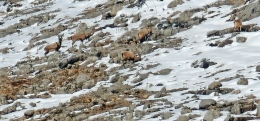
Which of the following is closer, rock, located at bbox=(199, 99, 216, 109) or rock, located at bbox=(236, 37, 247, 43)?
rock, located at bbox=(199, 99, 216, 109)

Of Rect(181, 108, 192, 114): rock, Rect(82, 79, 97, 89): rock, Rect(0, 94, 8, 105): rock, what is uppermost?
Rect(181, 108, 192, 114): rock

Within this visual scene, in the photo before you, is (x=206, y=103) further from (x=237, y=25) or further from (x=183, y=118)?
(x=237, y=25)

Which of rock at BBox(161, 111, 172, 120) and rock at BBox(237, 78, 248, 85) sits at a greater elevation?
rock at BBox(237, 78, 248, 85)

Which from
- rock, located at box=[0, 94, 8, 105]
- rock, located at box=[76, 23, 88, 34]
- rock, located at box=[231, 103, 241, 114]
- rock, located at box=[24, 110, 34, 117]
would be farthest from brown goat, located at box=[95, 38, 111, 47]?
rock, located at box=[231, 103, 241, 114]

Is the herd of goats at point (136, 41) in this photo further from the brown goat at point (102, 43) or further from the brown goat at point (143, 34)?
the brown goat at point (102, 43)

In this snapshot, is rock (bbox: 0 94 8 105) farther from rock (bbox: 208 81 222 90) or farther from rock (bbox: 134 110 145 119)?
rock (bbox: 208 81 222 90)

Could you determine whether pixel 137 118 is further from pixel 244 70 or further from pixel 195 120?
pixel 244 70

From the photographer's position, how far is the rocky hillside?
14.2 meters

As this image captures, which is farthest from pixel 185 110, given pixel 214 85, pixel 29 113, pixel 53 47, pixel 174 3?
pixel 174 3

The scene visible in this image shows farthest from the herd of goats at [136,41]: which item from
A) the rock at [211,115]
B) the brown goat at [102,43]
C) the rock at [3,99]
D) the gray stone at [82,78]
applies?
the rock at [211,115]

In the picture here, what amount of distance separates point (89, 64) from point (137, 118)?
9.92m

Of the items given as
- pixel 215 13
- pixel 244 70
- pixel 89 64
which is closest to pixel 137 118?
pixel 244 70

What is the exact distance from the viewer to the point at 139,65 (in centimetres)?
2073

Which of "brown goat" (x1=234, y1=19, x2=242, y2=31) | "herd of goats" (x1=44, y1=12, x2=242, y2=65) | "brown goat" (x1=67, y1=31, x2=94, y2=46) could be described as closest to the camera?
"brown goat" (x1=234, y1=19, x2=242, y2=31)
